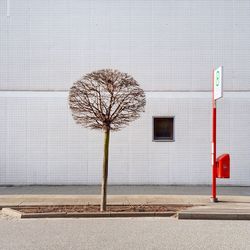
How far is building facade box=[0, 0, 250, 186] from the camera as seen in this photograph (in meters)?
13.4

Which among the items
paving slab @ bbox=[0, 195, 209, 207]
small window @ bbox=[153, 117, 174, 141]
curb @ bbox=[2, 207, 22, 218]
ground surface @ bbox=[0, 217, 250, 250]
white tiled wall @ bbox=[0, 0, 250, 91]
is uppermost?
white tiled wall @ bbox=[0, 0, 250, 91]

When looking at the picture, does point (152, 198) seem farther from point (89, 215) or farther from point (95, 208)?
point (89, 215)

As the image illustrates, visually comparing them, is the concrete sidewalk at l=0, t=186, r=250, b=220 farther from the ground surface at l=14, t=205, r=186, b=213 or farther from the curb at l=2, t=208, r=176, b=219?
the curb at l=2, t=208, r=176, b=219

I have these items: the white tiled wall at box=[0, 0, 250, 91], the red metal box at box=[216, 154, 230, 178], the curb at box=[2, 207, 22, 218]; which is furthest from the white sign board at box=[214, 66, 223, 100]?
the curb at box=[2, 207, 22, 218]

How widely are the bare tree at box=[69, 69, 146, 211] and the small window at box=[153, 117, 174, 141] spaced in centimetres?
407

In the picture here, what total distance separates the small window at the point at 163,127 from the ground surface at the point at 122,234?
5.00 metres

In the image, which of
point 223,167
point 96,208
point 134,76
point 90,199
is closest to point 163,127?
point 134,76

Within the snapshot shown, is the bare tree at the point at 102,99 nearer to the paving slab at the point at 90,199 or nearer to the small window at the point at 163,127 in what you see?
the paving slab at the point at 90,199

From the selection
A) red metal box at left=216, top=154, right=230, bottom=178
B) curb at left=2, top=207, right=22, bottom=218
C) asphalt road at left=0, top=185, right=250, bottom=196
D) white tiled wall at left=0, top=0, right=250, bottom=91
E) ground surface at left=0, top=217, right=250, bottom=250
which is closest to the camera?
ground surface at left=0, top=217, right=250, bottom=250

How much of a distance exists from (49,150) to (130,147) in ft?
8.94

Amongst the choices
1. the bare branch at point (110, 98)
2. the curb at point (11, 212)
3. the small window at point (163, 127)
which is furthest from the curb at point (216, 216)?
the small window at point (163, 127)

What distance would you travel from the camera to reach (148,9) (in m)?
13.5

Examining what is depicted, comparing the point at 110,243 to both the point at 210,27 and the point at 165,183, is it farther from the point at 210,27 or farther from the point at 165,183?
the point at 210,27

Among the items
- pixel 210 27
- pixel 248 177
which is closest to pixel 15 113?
pixel 210 27
